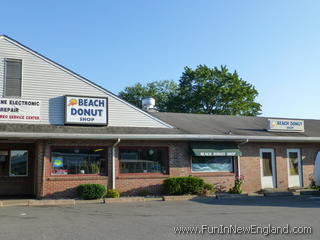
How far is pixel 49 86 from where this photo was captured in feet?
54.1

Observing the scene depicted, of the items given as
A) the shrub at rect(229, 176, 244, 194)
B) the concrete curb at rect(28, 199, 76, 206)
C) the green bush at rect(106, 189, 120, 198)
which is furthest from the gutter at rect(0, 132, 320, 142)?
the concrete curb at rect(28, 199, 76, 206)

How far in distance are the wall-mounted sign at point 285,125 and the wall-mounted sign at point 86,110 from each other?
30.7 ft

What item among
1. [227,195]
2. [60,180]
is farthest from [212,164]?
[60,180]

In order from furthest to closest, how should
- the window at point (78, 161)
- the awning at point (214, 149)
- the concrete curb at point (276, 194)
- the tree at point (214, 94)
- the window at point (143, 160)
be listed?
the tree at point (214, 94)
the concrete curb at point (276, 194)
the awning at point (214, 149)
the window at point (143, 160)
the window at point (78, 161)

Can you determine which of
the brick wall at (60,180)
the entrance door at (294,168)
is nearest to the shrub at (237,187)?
the entrance door at (294,168)

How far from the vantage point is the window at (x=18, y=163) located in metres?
A: 17.7

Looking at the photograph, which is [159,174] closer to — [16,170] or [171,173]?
[171,173]

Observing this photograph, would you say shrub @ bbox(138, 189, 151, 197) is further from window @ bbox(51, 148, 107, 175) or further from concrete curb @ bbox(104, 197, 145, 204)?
window @ bbox(51, 148, 107, 175)

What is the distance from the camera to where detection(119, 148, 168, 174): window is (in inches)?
675

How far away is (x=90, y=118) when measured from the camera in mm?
16688

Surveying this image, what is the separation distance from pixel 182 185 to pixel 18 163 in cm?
777

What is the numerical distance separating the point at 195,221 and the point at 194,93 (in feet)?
129

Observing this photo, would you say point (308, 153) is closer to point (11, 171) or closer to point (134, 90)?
point (11, 171)

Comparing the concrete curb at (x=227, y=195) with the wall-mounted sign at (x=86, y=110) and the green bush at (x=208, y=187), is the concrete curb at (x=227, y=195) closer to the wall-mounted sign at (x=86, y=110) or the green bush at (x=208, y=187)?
the green bush at (x=208, y=187)
